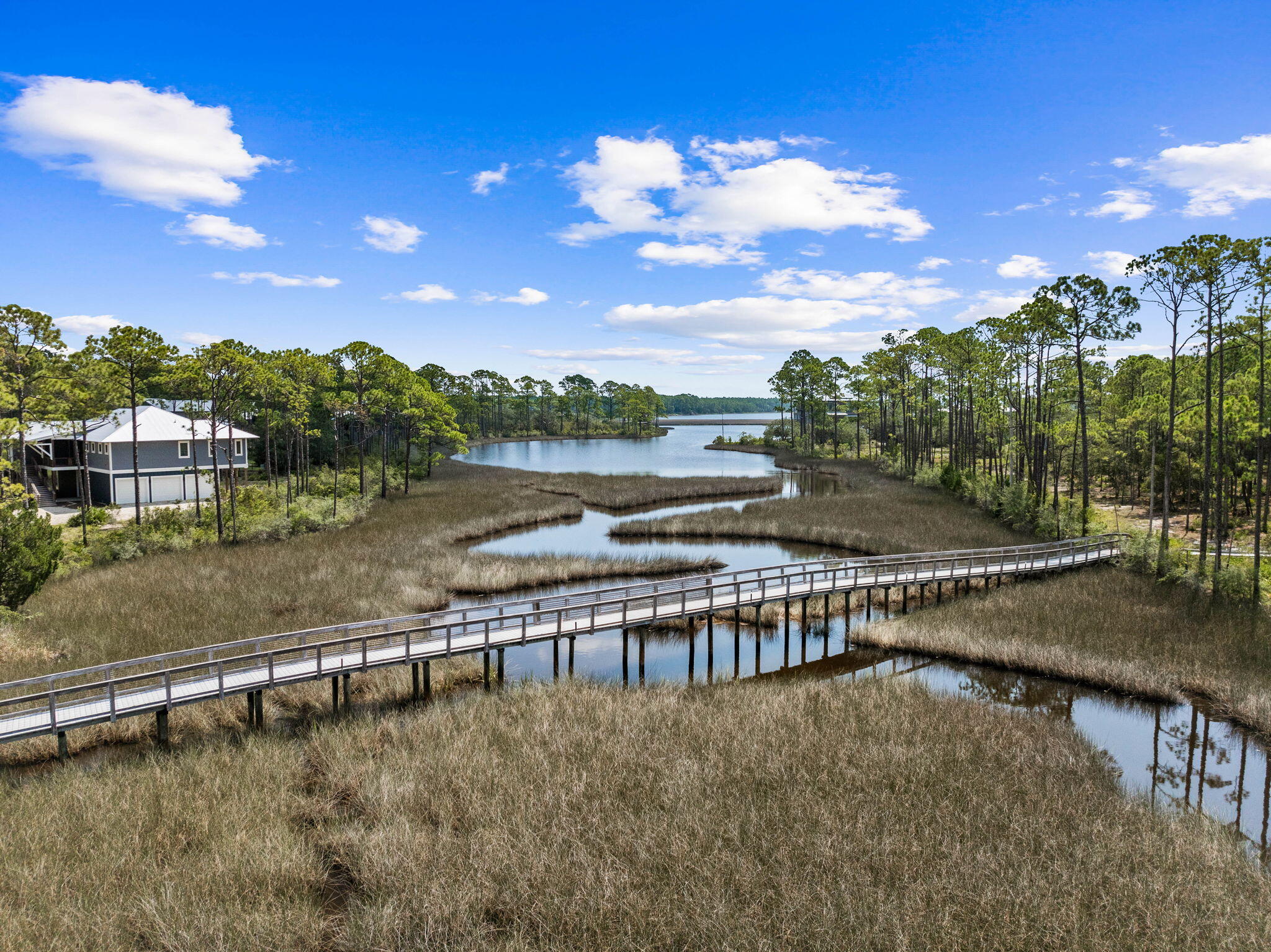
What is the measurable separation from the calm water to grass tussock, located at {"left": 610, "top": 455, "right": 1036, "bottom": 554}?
2186 millimetres

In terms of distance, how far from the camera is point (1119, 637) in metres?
18.0

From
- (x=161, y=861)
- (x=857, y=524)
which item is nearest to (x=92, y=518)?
(x=161, y=861)

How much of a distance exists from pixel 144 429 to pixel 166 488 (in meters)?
3.96

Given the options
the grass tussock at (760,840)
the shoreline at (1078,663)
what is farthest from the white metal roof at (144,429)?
the shoreline at (1078,663)

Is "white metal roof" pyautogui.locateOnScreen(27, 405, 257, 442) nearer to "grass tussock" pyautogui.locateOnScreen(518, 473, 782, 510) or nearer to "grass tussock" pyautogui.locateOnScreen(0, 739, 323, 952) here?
"grass tussock" pyautogui.locateOnScreen(518, 473, 782, 510)

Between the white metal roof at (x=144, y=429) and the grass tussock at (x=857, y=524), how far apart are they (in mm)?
28389

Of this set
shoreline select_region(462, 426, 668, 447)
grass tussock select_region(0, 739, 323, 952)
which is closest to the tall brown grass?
grass tussock select_region(0, 739, 323, 952)

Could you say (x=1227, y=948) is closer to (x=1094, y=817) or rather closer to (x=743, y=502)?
(x=1094, y=817)

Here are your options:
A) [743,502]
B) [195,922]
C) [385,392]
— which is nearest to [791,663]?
[195,922]

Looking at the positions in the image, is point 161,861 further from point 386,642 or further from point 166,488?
point 166,488

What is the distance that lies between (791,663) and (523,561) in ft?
42.0

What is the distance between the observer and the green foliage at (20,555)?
675 inches

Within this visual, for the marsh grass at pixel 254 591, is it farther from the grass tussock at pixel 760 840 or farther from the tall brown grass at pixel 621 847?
the grass tussock at pixel 760 840

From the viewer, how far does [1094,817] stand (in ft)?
31.3
